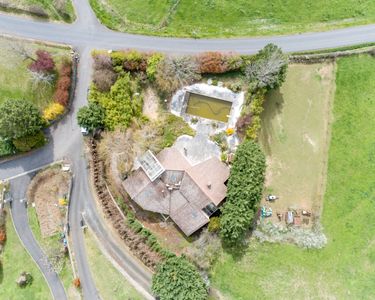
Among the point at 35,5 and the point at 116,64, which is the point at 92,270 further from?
the point at 35,5

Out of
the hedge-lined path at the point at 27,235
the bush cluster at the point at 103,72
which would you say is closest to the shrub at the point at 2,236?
the hedge-lined path at the point at 27,235

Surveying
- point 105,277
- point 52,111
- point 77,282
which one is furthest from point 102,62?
point 77,282

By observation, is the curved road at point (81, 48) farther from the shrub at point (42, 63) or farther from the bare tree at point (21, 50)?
the shrub at point (42, 63)

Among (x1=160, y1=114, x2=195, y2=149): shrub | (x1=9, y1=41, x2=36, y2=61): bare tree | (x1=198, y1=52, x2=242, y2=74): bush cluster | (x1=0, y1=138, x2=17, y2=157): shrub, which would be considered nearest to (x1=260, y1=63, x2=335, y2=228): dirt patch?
(x1=198, y1=52, x2=242, y2=74): bush cluster

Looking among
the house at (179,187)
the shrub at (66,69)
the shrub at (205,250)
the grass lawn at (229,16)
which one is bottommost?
the shrub at (205,250)

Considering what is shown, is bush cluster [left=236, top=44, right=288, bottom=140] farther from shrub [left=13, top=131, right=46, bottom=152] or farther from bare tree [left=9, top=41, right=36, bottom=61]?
bare tree [left=9, top=41, right=36, bottom=61]

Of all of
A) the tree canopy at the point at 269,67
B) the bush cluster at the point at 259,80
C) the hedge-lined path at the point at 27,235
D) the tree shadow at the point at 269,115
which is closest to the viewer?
the tree canopy at the point at 269,67
